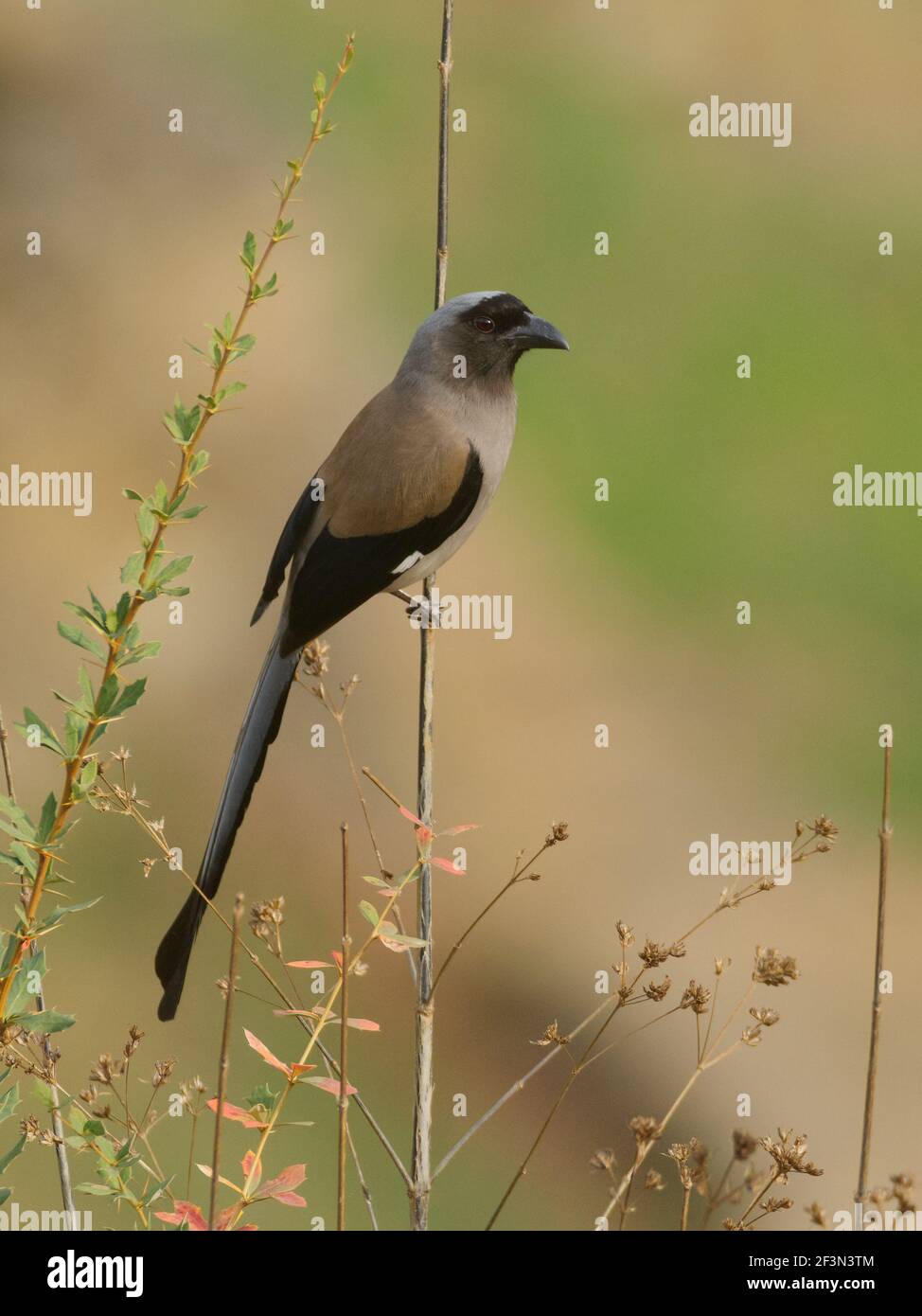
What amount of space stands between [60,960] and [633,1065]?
6.57 feet

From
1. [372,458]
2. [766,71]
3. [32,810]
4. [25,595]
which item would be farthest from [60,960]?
[766,71]

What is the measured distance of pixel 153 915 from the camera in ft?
16.3

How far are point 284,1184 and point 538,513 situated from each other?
213 inches

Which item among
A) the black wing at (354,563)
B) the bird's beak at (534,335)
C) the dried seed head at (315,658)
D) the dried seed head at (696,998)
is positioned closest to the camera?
the dried seed head at (696,998)

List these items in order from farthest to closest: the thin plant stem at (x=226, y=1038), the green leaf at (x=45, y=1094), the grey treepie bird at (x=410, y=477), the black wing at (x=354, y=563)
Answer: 1. the grey treepie bird at (x=410, y=477)
2. the black wing at (x=354, y=563)
3. the green leaf at (x=45, y=1094)
4. the thin plant stem at (x=226, y=1038)

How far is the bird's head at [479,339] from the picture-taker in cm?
288

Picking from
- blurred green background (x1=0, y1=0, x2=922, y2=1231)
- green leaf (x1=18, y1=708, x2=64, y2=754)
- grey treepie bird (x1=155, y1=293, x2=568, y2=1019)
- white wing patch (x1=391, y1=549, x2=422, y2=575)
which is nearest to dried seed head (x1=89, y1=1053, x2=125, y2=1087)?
green leaf (x1=18, y1=708, x2=64, y2=754)

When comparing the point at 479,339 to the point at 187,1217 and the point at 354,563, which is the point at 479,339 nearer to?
the point at 354,563

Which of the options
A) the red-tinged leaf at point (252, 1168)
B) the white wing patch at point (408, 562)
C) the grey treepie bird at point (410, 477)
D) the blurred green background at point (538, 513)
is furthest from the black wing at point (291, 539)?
the blurred green background at point (538, 513)

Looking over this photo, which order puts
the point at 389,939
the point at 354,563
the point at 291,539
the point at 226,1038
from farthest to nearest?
the point at 291,539
the point at 354,563
the point at 389,939
the point at 226,1038

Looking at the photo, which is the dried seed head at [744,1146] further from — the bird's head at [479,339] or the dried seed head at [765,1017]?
the bird's head at [479,339]

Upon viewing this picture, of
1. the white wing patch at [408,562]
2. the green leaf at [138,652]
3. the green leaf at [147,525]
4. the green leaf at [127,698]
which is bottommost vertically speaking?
the green leaf at [127,698]

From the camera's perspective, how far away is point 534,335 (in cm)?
289

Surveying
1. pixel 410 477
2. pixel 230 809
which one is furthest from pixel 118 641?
pixel 410 477
